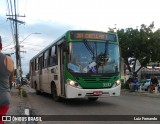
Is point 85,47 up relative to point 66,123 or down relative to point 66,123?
up

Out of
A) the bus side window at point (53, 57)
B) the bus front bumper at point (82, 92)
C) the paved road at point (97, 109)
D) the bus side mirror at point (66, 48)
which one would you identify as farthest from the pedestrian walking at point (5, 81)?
the bus side window at point (53, 57)

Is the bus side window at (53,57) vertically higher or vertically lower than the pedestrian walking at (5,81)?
higher

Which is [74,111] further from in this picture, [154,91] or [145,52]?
[145,52]

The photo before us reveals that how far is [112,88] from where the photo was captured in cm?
1588

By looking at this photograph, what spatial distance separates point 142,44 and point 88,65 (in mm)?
23491

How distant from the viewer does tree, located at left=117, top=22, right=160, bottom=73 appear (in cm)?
3794

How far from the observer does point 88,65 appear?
1558cm

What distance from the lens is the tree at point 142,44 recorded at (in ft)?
124

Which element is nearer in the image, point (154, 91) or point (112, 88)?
point (112, 88)

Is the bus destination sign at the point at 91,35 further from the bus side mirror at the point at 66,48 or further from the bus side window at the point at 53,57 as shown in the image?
the bus side window at the point at 53,57

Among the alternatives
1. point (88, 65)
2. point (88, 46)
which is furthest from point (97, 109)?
point (88, 46)

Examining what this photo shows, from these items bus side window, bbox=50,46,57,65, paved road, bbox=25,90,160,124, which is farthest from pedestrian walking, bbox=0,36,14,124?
bus side window, bbox=50,46,57,65

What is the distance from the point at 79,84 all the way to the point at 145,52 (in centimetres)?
2383

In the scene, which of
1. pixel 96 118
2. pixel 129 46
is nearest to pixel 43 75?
pixel 96 118
